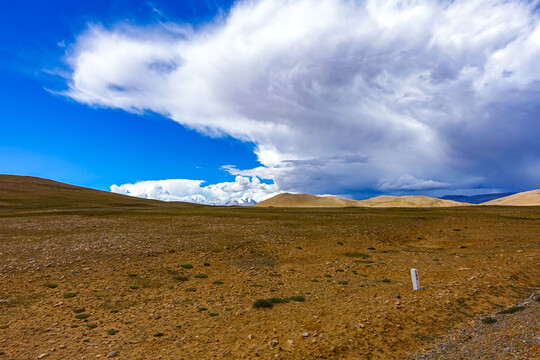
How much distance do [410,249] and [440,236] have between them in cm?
981

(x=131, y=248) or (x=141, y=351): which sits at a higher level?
(x=131, y=248)

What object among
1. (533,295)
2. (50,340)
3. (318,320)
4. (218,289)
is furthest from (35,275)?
(533,295)

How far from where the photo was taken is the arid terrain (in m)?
10.2

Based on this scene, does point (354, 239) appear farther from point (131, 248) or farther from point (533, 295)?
point (131, 248)

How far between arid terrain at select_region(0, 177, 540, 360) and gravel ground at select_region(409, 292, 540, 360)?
0.22m

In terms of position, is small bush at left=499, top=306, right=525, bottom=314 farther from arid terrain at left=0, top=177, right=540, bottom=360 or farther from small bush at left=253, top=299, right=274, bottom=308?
small bush at left=253, top=299, right=274, bottom=308

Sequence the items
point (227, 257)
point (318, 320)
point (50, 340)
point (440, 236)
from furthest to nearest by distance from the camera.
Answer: point (440, 236), point (227, 257), point (318, 320), point (50, 340)

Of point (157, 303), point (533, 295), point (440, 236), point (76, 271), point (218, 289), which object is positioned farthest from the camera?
point (440, 236)

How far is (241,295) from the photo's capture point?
16234mm

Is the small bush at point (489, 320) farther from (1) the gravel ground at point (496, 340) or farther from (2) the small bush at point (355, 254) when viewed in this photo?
Result: (2) the small bush at point (355, 254)

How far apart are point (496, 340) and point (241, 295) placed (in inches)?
449

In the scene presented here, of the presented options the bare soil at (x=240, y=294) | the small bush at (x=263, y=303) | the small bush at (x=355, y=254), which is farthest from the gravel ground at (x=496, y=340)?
the small bush at (x=355, y=254)

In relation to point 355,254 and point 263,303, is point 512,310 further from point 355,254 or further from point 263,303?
point 355,254

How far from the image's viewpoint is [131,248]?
26.3 meters
